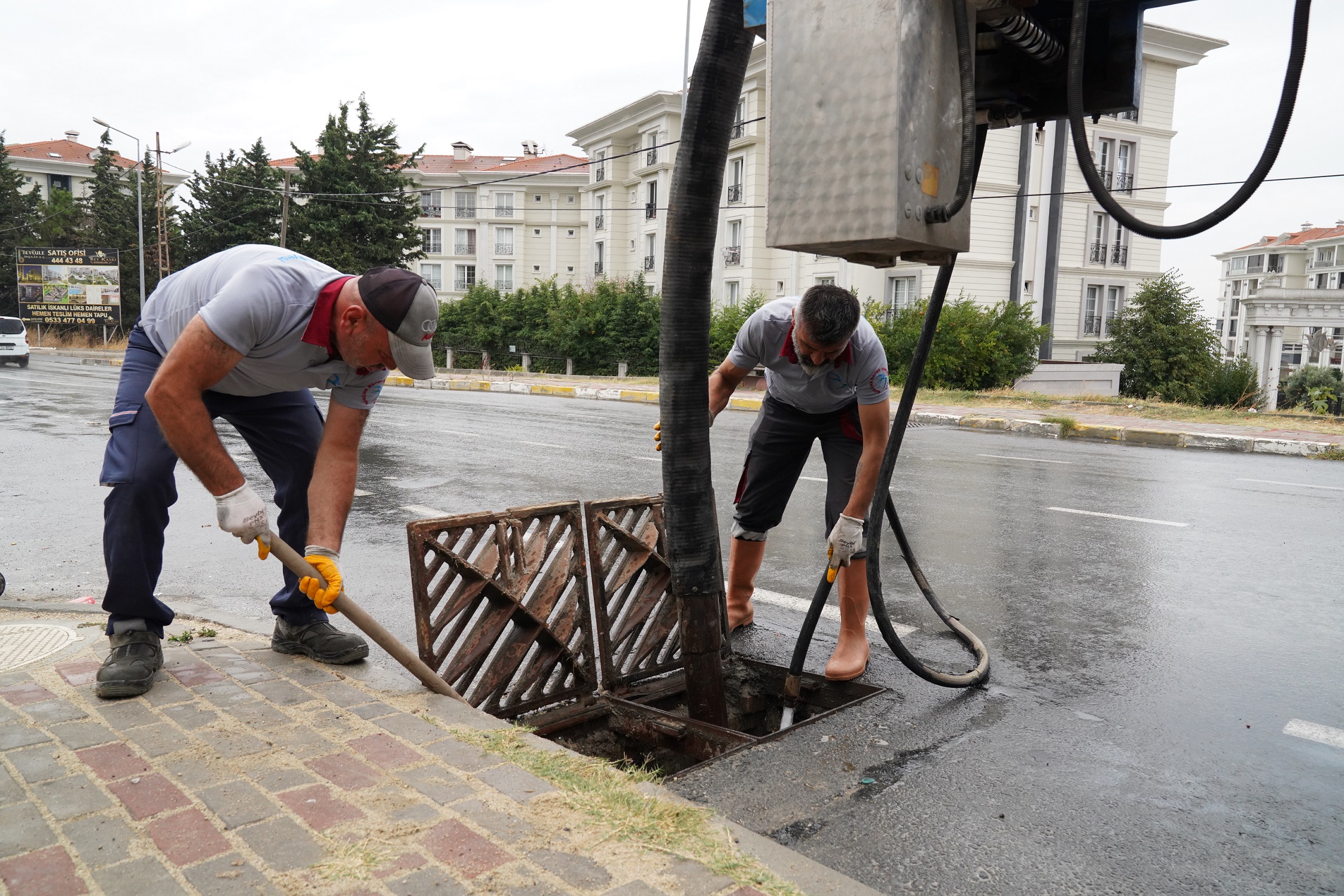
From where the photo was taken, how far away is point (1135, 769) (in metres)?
2.93

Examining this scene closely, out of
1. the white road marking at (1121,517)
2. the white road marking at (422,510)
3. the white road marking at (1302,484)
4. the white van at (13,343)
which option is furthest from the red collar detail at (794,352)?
the white van at (13,343)

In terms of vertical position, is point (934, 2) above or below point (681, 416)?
above

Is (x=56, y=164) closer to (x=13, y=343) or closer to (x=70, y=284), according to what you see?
(x=70, y=284)

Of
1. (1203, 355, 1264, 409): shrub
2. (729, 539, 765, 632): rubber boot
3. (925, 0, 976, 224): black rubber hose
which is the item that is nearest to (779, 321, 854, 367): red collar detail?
(729, 539, 765, 632): rubber boot

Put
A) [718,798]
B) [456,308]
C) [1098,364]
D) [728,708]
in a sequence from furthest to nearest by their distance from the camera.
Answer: [456,308], [1098,364], [728,708], [718,798]

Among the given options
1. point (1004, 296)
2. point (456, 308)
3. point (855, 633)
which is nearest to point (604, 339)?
point (456, 308)

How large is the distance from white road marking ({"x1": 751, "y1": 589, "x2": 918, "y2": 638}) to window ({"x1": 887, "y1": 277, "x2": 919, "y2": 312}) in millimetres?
27237

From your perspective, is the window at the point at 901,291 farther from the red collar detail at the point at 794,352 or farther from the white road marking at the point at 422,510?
the red collar detail at the point at 794,352

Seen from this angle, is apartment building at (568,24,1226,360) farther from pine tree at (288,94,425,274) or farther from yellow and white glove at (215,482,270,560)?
yellow and white glove at (215,482,270,560)

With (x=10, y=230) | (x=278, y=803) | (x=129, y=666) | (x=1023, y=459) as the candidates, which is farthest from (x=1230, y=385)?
(x=10, y=230)

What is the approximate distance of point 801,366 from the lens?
3.75 metres

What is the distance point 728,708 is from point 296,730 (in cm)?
168

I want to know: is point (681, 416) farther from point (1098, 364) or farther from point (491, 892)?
point (1098, 364)

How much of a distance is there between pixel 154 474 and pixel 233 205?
4512 cm
